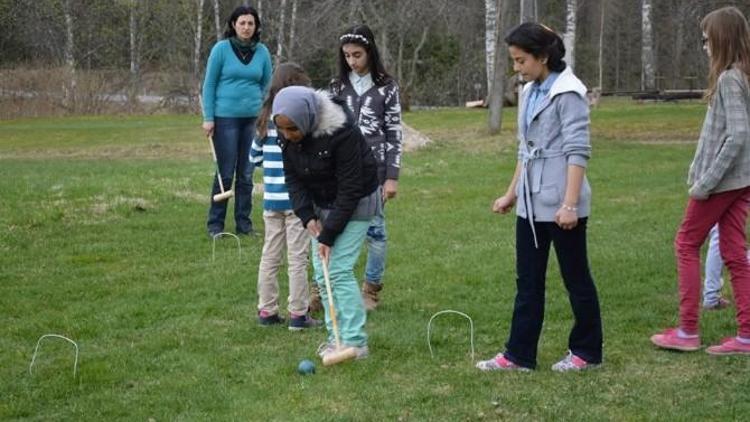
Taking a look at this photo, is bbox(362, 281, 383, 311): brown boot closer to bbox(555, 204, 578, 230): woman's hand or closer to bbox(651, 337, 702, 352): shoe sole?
bbox(651, 337, 702, 352): shoe sole

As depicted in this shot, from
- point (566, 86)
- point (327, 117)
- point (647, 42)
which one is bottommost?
point (327, 117)

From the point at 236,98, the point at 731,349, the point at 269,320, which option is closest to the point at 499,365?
the point at 731,349

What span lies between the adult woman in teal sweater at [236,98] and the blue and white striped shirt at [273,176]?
3061mm

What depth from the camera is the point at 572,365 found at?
5.66m

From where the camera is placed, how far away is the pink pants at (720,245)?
19.4 feet

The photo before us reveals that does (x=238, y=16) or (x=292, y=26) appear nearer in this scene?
(x=238, y=16)

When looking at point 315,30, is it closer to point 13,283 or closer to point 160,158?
point 160,158

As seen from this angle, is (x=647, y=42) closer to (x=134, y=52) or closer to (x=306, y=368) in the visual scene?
(x=134, y=52)

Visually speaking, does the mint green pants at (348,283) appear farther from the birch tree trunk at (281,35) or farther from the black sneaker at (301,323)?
the birch tree trunk at (281,35)

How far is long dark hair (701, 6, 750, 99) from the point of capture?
576 centimetres

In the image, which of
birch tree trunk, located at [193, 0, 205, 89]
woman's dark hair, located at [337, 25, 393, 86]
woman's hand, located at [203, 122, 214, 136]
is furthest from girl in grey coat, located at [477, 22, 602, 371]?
birch tree trunk, located at [193, 0, 205, 89]

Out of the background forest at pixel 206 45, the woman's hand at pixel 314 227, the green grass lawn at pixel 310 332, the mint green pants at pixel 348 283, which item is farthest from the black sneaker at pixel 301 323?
the background forest at pixel 206 45

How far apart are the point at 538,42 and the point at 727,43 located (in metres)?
1.17

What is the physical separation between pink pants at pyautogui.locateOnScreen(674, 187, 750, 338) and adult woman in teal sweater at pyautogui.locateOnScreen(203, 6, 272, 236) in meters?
5.00
